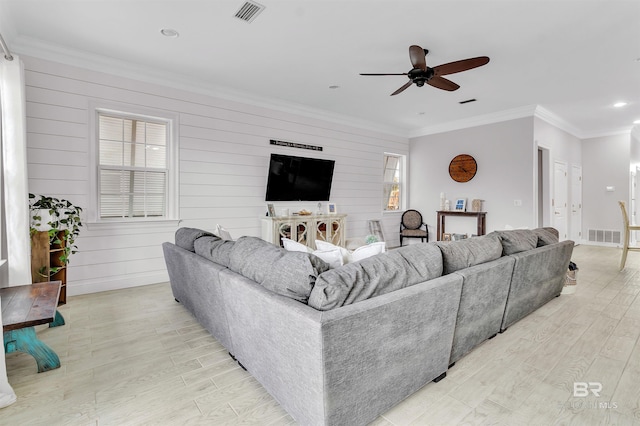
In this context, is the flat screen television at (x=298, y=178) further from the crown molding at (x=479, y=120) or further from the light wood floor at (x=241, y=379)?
the light wood floor at (x=241, y=379)

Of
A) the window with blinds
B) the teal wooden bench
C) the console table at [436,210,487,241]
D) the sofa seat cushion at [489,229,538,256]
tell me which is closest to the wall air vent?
the console table at [436,210,487,241]

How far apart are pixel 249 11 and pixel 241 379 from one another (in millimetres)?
2904

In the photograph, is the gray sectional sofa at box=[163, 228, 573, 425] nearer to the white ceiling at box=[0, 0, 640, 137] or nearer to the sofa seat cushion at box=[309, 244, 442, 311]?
the sofa seat cushion at box=[309, 244, 442, 311]

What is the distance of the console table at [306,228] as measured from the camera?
4.95m

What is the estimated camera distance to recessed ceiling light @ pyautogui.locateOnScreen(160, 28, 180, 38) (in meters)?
3.11

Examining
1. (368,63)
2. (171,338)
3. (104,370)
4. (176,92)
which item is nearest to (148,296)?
(171,338)

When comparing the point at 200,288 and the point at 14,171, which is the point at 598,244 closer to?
the point at 200,288

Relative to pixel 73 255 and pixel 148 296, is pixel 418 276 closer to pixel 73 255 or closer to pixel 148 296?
pixel 148 296

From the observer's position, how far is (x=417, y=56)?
302 cm

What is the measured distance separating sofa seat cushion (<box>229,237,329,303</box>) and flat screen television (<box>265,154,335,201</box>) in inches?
126

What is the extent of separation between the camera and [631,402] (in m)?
1.77

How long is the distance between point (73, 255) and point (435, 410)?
398cm

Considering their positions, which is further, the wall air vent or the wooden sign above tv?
the wall air vent

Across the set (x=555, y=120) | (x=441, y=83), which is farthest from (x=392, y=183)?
(x=441, y=83)
